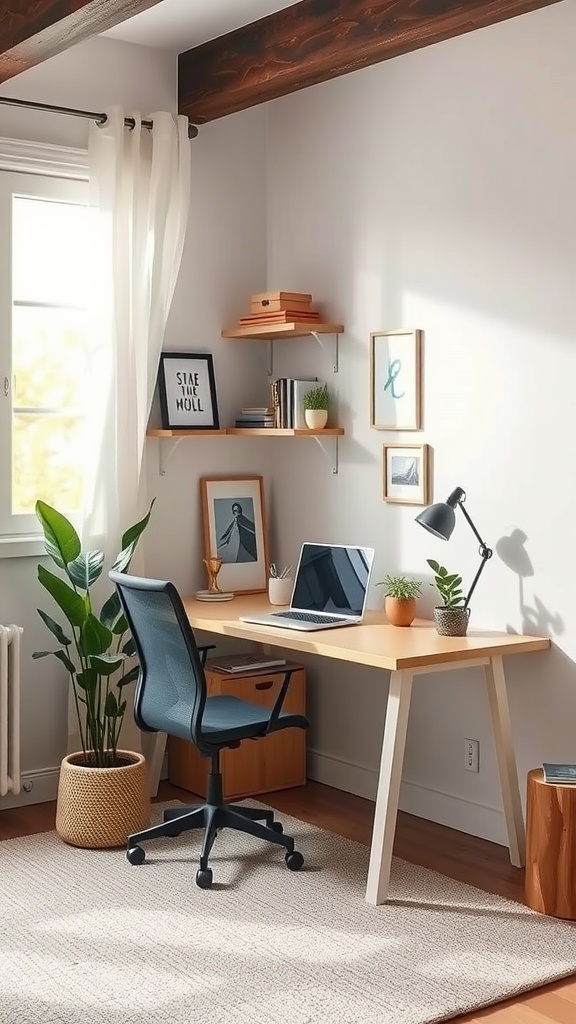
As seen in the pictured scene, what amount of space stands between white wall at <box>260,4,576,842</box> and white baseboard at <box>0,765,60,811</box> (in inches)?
40.5

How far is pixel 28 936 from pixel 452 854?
4.53 feet

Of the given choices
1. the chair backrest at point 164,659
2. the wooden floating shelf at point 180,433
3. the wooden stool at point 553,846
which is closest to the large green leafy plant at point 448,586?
the wooden stool at point 553,846

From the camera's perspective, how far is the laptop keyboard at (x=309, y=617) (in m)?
3.97

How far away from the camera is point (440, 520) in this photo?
3.71 meters

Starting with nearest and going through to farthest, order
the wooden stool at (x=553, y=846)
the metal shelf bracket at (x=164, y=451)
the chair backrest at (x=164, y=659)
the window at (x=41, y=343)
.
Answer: the wooden stool at (x=553, y=846)
the chair backrest at (x=164, y=659)
the window at (x=41, y=343)
the metal shelf bracket at (x=164, y=451)

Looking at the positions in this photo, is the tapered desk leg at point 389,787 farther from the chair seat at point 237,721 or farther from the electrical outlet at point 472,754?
the electrical outlet at point 472,754

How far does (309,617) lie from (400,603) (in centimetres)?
34

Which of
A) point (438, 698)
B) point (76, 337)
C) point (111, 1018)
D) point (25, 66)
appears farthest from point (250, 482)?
point (111, 1018)

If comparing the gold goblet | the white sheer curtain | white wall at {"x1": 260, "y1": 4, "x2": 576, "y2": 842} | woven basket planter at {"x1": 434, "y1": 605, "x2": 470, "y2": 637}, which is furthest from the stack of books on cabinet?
woven basket planter at {"x1": 434, "y1": 605, "x2": 470, "y2": 637}

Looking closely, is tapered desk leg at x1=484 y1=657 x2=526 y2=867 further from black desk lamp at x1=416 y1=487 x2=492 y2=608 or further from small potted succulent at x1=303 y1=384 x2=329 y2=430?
small potted succulent at x1=303 y1=384 x2=329 y2=430

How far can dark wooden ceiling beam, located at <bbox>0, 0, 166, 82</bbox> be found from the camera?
2.98 metres

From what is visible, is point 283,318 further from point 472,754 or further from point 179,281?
point 472,754

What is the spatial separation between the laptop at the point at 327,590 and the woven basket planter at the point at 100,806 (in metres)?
0.66

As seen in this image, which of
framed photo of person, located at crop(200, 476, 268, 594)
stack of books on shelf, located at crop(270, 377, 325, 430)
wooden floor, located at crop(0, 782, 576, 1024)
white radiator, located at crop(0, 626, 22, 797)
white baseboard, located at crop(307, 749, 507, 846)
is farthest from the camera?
framed photo of person, located at crop(200, 476, 268, 594)
